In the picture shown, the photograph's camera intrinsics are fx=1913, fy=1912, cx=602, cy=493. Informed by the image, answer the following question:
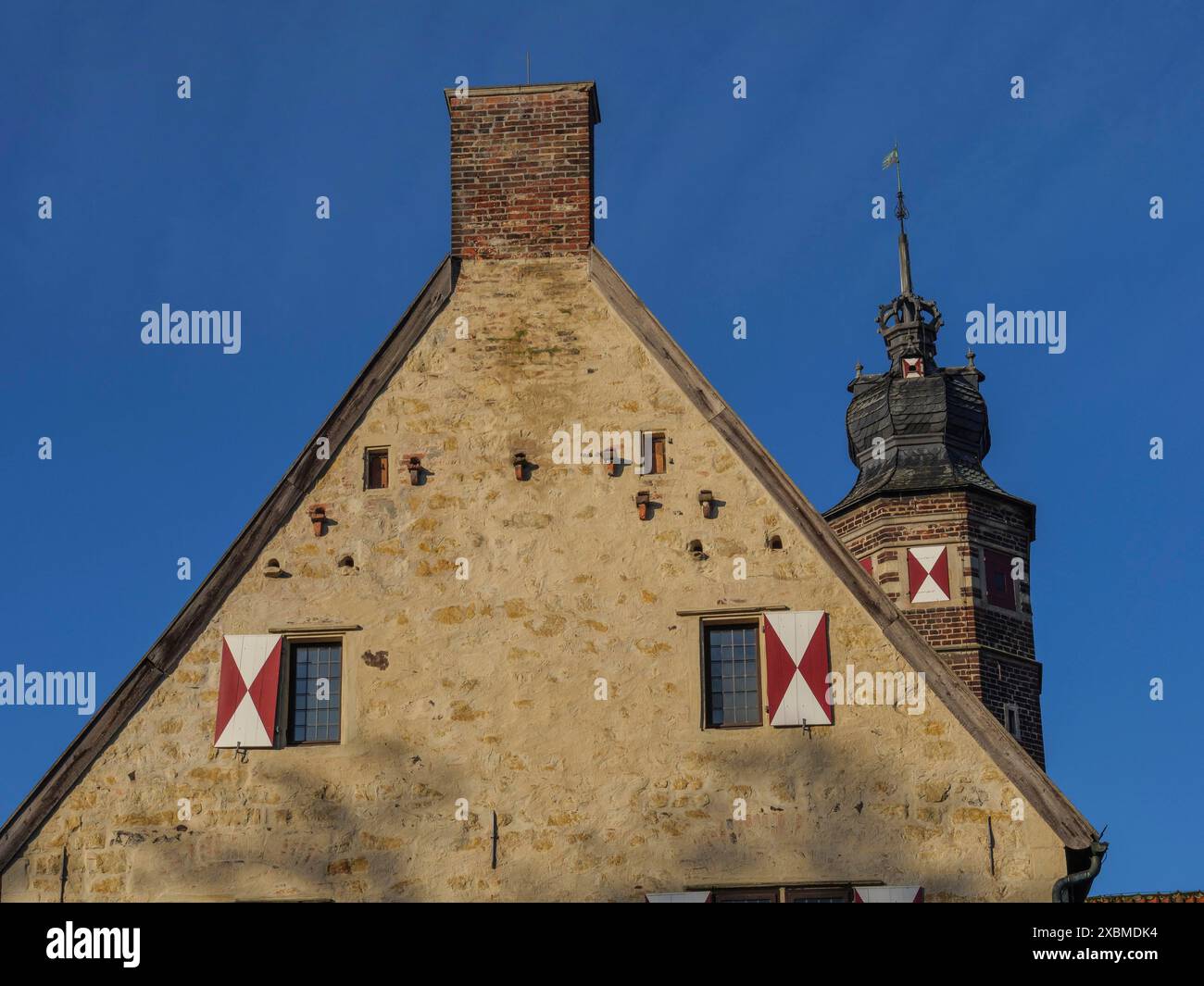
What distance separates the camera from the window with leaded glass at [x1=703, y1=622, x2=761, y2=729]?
1659 cm

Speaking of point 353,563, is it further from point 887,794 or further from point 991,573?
point 991,573

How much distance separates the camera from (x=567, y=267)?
18.6 meters

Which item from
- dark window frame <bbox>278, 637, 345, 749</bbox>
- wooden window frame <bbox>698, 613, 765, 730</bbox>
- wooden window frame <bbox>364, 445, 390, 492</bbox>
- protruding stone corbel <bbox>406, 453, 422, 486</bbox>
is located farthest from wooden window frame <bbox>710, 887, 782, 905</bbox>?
wooden window frame <bbox>364, 445, 390, 492</bbox>

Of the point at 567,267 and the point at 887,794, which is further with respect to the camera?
the point at 567,267

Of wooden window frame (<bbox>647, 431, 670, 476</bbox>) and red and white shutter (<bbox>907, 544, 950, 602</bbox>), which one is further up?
red and white shutter (<bbox>907, 544, 950, 602</bbox>)

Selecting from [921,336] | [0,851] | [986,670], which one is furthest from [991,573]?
[0,851]

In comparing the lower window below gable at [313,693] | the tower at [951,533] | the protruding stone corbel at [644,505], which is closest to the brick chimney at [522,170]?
the protruding stone corbel at [644,505]

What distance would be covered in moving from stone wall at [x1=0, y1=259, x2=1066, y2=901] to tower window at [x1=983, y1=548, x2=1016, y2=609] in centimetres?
1780

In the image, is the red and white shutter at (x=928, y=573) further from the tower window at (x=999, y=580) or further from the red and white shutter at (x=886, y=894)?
the red and white shutter at (x=886, y=894)

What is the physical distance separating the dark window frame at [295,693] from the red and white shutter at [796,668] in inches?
148

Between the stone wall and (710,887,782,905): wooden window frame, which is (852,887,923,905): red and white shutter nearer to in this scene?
A: the stone wall
